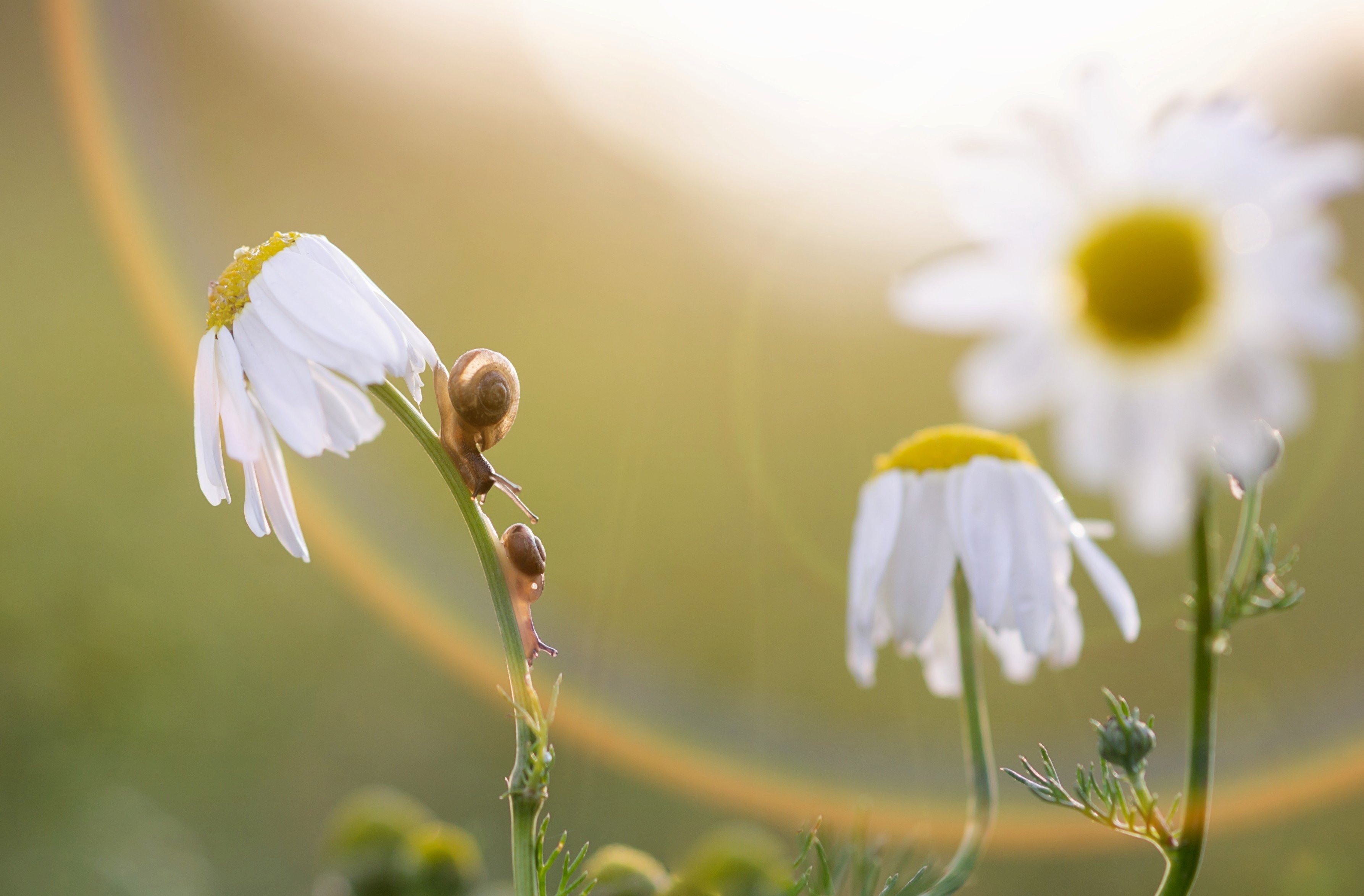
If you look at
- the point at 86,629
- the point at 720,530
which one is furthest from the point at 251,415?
the point at 720,530

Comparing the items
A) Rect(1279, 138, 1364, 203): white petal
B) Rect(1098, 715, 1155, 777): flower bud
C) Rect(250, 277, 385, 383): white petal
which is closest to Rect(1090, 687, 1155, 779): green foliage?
Rect(1098, 715, 1155, 777): flower bud

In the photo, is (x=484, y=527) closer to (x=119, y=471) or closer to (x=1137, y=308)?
(x=1137, y=308)

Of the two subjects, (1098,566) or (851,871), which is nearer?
(1098,566)

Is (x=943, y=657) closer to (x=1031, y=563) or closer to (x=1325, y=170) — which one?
(x=1031, y=563)

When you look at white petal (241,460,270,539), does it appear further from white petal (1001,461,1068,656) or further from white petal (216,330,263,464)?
white petal (1001,461,1068,656)

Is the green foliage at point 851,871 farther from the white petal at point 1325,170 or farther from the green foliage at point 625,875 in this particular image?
the white petal at point 1325,170

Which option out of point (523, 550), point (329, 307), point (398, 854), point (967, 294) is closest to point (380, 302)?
point (329, 307)

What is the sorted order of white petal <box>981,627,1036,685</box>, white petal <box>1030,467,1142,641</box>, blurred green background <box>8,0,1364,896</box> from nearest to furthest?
white petal <box>1030,467,1142,641</box> → white petal <box>981,627,1036,685</box> → blurred green background <box>8,0,1364,896</box>

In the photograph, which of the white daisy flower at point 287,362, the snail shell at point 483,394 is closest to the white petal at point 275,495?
the white daisy flower at point 287,362
